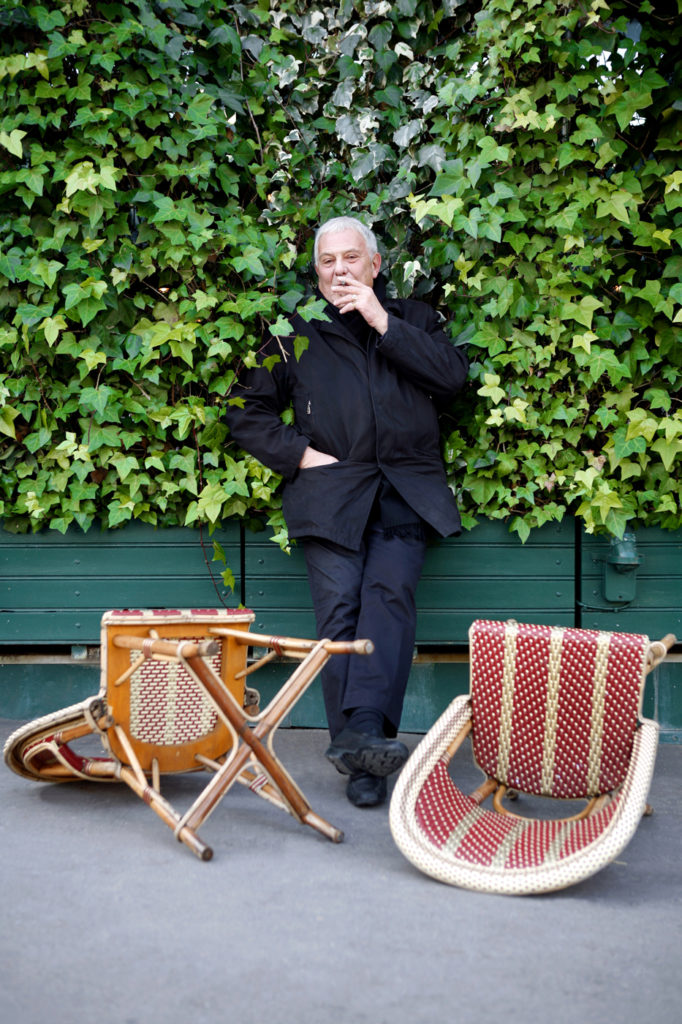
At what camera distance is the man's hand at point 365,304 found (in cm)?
339

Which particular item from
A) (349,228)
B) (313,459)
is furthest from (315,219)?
(313,459)

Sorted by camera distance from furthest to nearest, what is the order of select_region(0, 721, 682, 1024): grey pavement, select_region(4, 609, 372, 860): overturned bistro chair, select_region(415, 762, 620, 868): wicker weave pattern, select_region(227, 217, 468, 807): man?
select_region(227, 217, 468, 807): man < select_region(4, 609, 372, 860): overturned bistro chair < select_region(415, 762, 620, 868): wicker weave pattern < select_region(0, 721, 682, 1024): grey pavement

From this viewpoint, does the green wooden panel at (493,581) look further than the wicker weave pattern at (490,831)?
Yes

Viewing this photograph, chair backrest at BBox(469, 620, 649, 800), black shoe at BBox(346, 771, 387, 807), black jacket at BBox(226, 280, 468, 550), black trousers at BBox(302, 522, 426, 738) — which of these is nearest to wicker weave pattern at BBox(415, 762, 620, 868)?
chair backrest at BBox(469, 620, 649, 800)

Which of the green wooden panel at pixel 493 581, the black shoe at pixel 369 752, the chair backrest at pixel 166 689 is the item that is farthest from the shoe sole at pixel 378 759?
the green wooden panel at pixel 493 581

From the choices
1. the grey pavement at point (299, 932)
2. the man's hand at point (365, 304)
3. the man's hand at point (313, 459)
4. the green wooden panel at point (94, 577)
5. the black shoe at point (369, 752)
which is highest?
the man's hand at point (365, 304)

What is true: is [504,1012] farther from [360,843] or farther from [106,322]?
[106,322]

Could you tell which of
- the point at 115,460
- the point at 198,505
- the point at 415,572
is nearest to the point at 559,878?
the point at 415,572

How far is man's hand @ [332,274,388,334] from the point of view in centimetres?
339

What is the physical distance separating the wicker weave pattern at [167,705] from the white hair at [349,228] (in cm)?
169

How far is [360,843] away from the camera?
8.71ft

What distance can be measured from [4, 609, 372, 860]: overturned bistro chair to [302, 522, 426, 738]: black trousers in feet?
1.09

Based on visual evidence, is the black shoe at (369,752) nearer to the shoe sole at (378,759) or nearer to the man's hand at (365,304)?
the shoe sole at (378,759)

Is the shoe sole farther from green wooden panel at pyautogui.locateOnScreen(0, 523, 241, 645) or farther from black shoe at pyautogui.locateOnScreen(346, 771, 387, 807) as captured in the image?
green wooden panel at pyautogui.locateOnScreen(0, 523, 241, 645)
